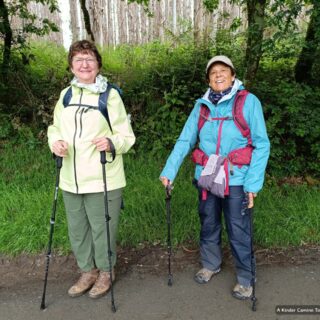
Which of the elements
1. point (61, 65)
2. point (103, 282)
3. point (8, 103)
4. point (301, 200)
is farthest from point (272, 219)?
point (61, 65)

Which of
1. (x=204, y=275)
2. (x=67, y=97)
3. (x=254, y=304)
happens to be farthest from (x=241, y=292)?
(x=67, y=97)

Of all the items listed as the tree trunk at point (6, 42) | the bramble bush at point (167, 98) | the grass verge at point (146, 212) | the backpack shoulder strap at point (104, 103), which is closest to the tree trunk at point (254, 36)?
the bramble bush at point (167, 98)

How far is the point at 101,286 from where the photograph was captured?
3607mm

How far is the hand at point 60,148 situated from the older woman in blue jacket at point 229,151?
87cm

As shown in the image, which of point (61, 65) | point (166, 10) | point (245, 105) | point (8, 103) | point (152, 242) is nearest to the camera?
point (245, 105)

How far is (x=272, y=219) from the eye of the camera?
4.61 m

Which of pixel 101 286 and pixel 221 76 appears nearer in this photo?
pixel 221 76

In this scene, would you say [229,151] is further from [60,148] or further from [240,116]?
[60,148]

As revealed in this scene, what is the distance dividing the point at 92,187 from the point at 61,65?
585 cm

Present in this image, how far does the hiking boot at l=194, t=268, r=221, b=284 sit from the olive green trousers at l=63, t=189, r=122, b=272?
0.80 metres

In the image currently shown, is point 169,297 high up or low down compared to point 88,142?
down

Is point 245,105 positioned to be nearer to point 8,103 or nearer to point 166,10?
point 8,103

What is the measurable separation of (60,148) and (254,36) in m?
3.78

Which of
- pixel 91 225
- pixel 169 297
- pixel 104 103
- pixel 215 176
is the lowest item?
pixel 169 297
